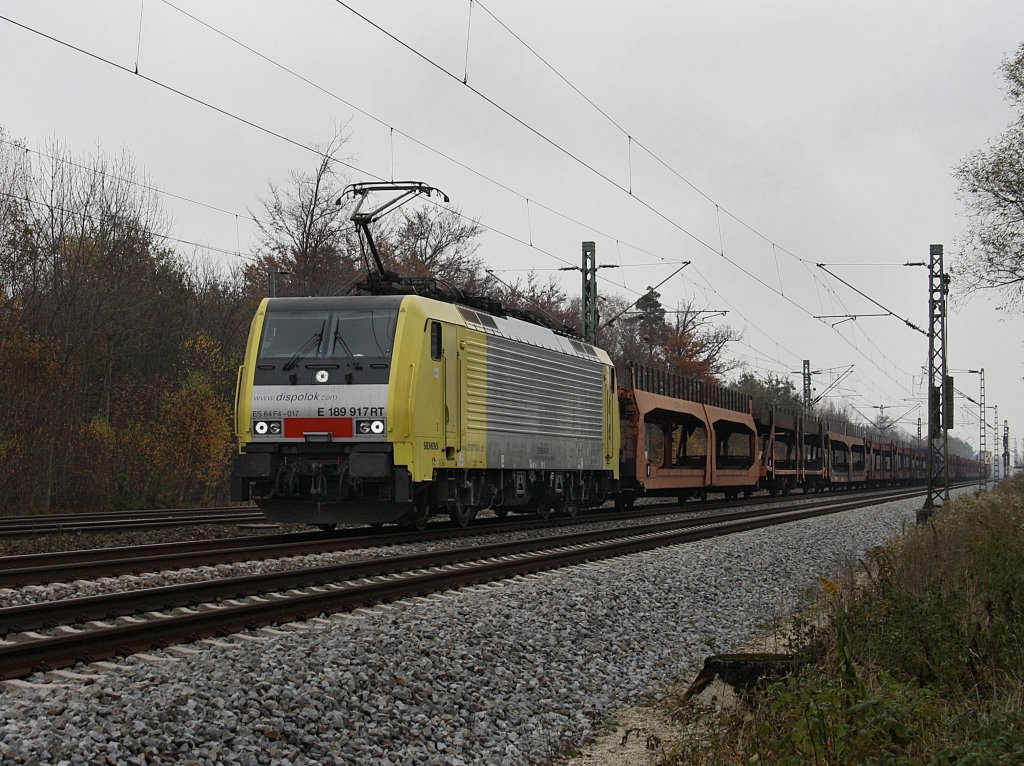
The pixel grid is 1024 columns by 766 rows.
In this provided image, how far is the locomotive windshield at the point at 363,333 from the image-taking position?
14.5m

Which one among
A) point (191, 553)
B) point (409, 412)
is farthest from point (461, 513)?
point (191, 553)

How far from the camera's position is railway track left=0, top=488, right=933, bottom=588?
10.3 meters

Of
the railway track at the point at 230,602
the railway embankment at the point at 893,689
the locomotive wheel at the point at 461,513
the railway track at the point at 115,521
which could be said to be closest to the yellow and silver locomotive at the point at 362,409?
the locomotive wheel at the point at 461,513

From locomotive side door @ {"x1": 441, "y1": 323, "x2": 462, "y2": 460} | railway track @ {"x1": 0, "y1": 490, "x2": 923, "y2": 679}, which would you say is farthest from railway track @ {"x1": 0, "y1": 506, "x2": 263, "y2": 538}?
railway track @ {"x1": 0, "y1": 490, "x2": 923, "y2": 679}

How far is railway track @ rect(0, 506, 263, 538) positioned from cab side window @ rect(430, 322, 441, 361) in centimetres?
546

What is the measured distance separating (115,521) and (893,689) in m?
15.4

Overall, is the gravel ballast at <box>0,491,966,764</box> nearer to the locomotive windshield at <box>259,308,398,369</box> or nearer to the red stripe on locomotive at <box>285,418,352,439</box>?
the red stripe on locomotive at <box>285,418,352,439</box>

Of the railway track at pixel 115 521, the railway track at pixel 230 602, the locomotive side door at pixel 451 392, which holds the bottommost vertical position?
the railway track at pixel 230 602

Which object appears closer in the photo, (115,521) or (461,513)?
(461,513)

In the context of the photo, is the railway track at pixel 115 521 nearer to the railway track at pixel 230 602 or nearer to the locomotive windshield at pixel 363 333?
the locomotive windshield at pixel 363 333

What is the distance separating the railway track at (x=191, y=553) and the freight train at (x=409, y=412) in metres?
0.37

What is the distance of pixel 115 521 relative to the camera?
18578mm

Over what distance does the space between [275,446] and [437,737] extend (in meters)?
8.78

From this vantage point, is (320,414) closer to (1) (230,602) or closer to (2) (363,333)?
(2) (363,333)
